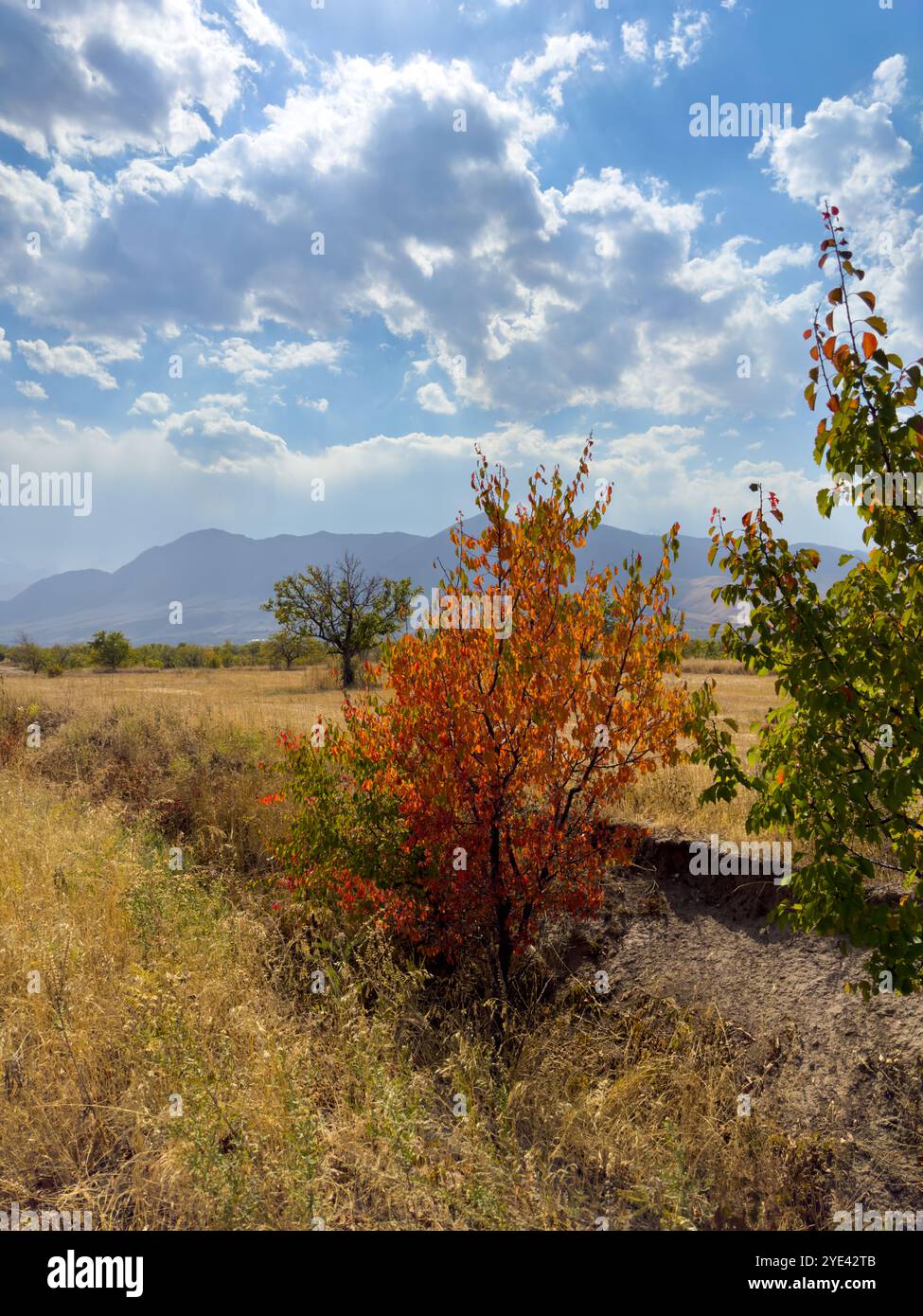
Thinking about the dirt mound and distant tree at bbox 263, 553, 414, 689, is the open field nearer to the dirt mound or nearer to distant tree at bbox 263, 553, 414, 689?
the dirt mound

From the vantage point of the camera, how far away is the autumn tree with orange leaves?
222 inches

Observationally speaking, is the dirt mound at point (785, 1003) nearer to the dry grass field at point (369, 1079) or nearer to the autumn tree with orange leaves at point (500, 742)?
the dry grass field at point (369, 1079)

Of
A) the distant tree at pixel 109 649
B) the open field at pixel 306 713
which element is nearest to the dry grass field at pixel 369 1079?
the open field at pixel 306 713

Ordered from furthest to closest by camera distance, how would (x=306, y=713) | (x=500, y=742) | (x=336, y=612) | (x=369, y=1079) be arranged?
1. (x=336, y=612)
2. (x=306, y=713)
3. (x=500, y=742)
4. (x=369, y=1079)

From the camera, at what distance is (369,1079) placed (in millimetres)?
4633

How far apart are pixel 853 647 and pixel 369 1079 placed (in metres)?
4.03

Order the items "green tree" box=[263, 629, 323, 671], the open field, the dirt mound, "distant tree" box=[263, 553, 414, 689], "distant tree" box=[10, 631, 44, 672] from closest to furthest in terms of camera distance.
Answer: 1. the dirt mound
2. the open field
3. "distant tree" box=[263, 553, 414, 689]
4. "distant tree" box=[10, 631, 44, 672]
5. "green tree" box=[263, 629, 323, 671]

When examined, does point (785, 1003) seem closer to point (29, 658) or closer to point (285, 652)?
point (285, 652)

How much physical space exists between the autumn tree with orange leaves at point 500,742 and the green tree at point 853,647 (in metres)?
1.53

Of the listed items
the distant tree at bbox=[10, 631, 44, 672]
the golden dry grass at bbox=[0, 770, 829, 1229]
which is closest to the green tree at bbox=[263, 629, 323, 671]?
the distant tree at bbox=[10, 631, 44, 672]

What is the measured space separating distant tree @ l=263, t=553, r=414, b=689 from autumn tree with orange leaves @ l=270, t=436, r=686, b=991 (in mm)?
29712

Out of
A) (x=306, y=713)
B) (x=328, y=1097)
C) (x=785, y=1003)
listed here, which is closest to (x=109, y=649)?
(x=306, y=713)

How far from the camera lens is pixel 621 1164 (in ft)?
15.2

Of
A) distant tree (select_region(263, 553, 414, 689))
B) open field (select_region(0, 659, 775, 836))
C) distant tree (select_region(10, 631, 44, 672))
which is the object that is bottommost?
open field (select_region(0, 659, 775, 836))
